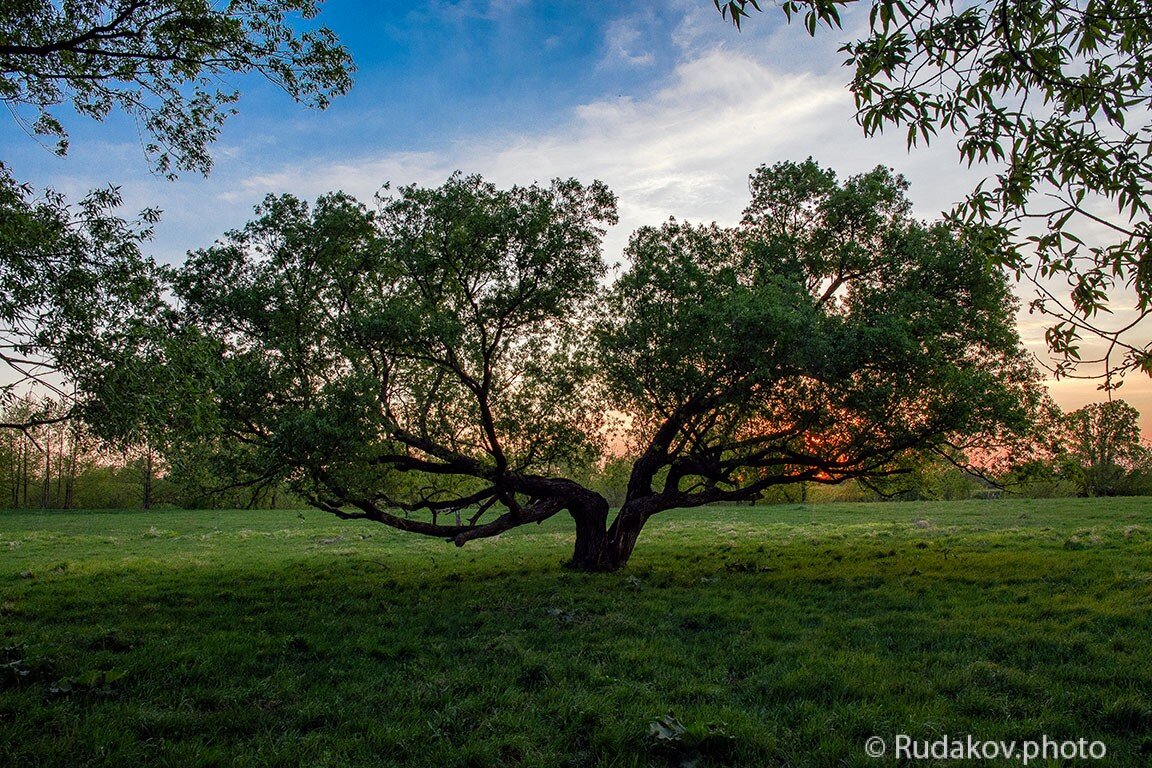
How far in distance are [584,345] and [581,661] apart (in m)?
11.5

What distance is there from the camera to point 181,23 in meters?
9.80

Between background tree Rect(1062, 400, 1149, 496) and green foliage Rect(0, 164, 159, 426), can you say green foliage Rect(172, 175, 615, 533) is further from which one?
background tree Rect(1062, 400, 1149, 496)

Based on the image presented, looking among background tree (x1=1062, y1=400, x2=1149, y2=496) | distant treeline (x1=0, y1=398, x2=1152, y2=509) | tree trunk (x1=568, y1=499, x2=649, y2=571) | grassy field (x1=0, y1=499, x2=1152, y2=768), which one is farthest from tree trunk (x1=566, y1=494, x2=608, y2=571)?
background tree (x1=1062, y1=400, x2=1149, y2=496)

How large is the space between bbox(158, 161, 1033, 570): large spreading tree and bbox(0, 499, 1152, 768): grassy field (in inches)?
132

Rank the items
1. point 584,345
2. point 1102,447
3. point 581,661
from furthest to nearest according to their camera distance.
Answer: point 1102,447 → point 584,345 → point 581,661

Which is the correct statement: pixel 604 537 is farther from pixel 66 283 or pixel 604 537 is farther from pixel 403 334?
pixel 66 283

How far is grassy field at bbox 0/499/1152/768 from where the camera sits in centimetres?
609

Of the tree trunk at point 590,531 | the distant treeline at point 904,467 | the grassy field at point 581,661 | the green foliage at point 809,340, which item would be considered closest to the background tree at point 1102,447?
the distant treeline at point 904,467

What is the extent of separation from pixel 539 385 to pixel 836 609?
414 inches

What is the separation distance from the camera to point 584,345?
19.1m

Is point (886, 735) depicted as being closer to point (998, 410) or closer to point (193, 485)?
point (998, 410)

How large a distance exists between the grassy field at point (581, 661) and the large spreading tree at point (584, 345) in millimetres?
3356

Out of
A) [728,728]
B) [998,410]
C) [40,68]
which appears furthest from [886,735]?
[40,68]

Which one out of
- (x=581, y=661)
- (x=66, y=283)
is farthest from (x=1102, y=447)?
(x=66, y=283)
